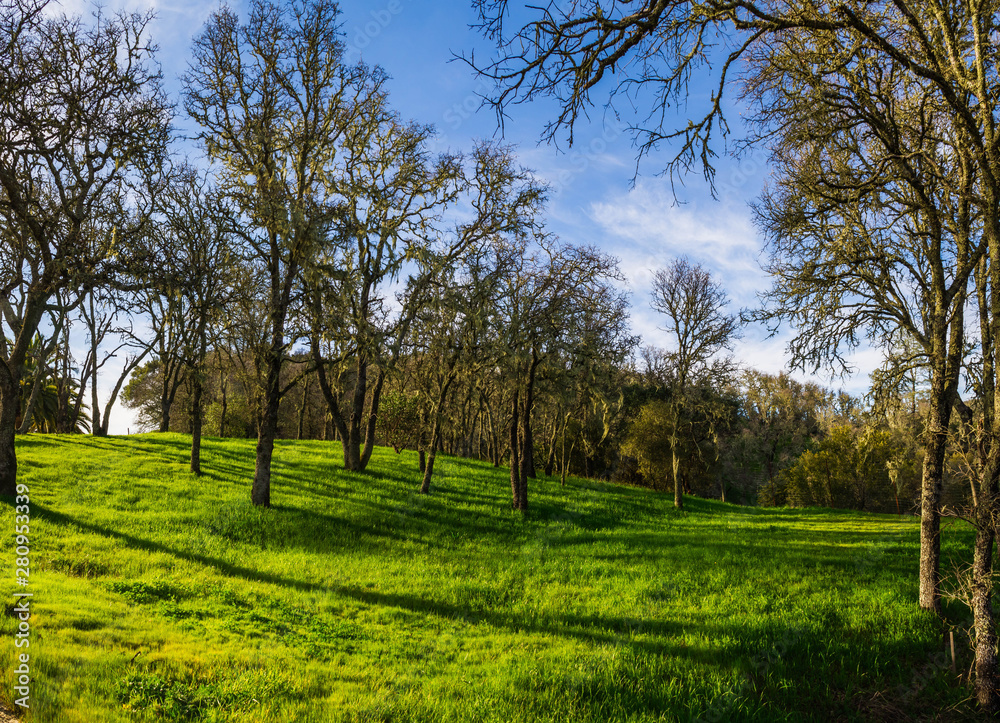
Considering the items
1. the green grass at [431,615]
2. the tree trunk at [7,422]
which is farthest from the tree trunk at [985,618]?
the tree trunk at [7,422]

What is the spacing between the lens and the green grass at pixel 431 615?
5660mm

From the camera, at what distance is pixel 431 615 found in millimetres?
9312

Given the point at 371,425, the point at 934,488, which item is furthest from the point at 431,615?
the point at 371,425

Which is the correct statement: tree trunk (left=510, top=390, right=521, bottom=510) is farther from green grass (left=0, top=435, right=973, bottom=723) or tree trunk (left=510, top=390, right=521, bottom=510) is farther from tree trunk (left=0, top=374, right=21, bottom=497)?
tree trunk (left=0, top=374, right=21, bottom=497)

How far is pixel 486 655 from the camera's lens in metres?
7.32

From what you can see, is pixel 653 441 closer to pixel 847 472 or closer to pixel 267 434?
pixel 847 472

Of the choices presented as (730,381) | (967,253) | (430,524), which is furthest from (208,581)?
(730,381)

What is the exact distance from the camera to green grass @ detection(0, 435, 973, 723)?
5.66m

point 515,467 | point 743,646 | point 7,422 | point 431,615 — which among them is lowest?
point 431,615

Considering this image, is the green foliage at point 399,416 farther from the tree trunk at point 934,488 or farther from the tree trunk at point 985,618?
the tree trunk at point 985,618

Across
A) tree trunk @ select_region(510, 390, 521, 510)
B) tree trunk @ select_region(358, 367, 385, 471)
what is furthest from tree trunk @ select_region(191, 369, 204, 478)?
tree trunk @ select_region(510, 390, 521, 510)

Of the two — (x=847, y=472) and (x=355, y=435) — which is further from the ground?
(x=355, y=435)

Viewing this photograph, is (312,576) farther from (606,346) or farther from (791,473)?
(791,473)

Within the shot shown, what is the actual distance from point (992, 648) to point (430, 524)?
1317 centimetres
